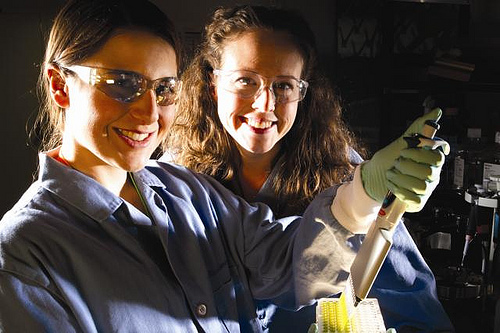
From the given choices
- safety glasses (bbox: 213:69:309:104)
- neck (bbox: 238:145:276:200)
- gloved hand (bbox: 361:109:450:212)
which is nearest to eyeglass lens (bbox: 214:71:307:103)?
safety glasses (bbox: 213:69:309:104)

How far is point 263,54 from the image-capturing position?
5.16 ft

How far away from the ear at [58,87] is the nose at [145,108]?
137 mm

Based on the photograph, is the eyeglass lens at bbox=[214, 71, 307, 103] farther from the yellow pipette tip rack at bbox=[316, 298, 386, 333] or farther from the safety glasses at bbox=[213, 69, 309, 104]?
the yellow pipette tip rack at bbox=[316, 298, 386, 333]

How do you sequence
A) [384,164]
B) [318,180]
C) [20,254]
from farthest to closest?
[318,180] → [384,164] → [20,254]

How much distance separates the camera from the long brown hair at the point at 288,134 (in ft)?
5.51

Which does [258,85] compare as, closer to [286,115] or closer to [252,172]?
[286,115]

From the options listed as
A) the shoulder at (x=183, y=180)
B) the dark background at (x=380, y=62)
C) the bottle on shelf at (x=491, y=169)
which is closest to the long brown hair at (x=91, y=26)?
the shoulder at (x=183, y=180)

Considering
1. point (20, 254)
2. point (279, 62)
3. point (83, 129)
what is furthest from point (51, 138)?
point (279, 62)

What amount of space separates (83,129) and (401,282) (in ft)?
2.84

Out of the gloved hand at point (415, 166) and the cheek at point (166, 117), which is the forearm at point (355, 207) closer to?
the gloved hand at point (415, 166)

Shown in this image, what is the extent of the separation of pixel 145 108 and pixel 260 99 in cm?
53

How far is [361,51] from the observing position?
128 inches

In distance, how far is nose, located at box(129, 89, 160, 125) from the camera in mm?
1057

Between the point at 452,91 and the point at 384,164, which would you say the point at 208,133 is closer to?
the point at 384,164
